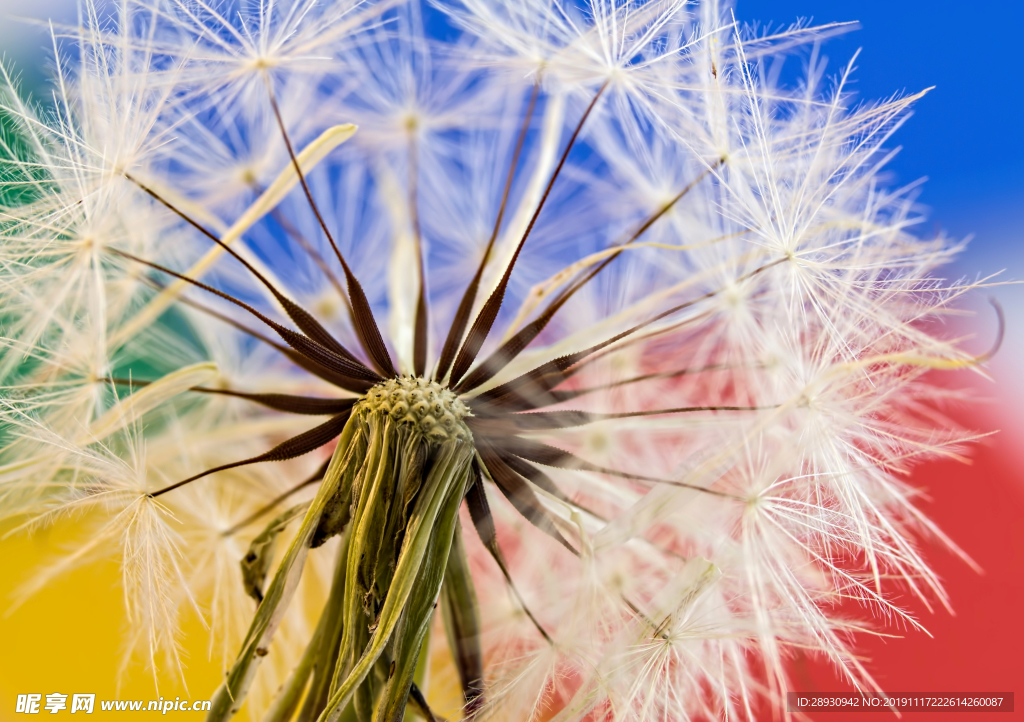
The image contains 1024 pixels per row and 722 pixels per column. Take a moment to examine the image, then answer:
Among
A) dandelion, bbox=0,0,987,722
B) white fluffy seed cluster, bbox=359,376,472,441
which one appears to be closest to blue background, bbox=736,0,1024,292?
dandelion, bbox=0,0,987,722

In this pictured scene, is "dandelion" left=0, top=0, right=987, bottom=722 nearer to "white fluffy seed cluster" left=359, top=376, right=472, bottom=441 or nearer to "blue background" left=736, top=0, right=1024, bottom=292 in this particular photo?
"white fluffy seed cluster" left=359, top=376, right=472, bottom=441

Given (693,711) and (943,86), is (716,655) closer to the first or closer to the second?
(693,711)

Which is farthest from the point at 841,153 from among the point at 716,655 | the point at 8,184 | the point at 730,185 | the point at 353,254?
the point at 8,184

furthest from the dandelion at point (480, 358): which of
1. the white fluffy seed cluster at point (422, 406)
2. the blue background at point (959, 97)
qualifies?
the blue background at point (959, 97)

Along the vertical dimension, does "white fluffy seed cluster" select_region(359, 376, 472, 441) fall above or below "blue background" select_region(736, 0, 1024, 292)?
below

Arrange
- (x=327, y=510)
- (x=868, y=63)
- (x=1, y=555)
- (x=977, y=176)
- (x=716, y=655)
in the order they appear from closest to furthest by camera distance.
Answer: (x=327, y=510), (x=716, y=655), (x=868, y=63), (x=1, y=555), (x=977, y=176)

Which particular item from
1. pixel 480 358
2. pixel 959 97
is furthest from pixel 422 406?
pixel 959 97

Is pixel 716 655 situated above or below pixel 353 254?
below

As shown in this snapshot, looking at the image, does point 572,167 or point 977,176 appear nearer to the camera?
point 572,167
